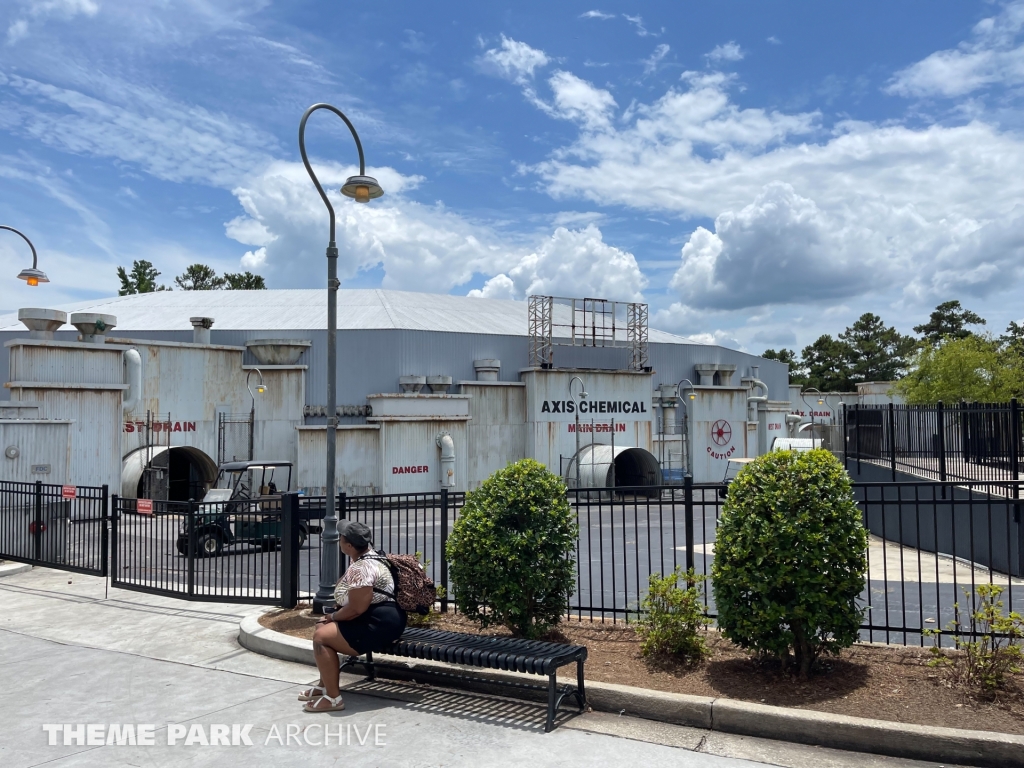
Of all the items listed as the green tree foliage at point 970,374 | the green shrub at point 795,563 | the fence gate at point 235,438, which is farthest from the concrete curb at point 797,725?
the green tree foliage at point 970,374

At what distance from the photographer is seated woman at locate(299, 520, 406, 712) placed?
6.68m

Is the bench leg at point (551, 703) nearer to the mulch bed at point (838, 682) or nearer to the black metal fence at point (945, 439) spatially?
the mulch bed at point (838, 682)

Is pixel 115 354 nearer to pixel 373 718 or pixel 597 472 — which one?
pixel 597 472

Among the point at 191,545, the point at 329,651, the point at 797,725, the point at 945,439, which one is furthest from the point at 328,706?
the point at 945,439

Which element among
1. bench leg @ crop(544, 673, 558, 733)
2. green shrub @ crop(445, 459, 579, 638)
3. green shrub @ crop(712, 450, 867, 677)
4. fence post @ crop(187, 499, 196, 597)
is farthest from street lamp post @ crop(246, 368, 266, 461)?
green shrub @ crop(712, 450, 867, 677)

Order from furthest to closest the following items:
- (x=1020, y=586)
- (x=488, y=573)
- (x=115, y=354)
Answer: (x=115, y=354) < (x=1020, y=586) < (x=488, y=573)

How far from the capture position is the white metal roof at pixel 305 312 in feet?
113

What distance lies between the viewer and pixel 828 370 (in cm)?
8644

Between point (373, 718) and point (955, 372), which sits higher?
point (955, 372)

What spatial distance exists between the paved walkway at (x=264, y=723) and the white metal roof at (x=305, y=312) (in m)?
24.8

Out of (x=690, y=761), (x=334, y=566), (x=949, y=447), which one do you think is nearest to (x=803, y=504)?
(x=690, y=761)

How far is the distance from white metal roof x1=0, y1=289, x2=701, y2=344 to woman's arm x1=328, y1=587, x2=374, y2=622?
26.6m

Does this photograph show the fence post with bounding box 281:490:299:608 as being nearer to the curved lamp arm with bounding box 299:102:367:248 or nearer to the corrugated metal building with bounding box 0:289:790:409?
the curved lamp arm with bounding box 299:102:367:248

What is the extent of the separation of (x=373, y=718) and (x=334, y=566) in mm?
3397
